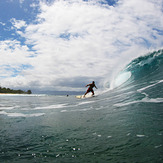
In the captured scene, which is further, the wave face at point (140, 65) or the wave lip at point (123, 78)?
the wave lip at point (123, 78)

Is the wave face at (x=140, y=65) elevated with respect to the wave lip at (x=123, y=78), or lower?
elevated

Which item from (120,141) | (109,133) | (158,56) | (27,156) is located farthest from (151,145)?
(158,56)

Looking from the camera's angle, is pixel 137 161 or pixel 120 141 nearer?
pixel 137 161

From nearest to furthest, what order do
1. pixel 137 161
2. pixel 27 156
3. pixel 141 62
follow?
1. pixel 137 161
2. pixel 27 156
3. pixel 141 62

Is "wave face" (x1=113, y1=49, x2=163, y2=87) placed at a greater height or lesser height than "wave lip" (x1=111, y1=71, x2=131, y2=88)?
greater

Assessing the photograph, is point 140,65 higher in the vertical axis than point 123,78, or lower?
higher

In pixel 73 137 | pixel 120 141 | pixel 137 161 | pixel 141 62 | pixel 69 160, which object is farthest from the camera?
pixel 141 62

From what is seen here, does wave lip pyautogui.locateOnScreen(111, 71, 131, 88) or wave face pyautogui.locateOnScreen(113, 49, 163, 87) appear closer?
wave face pyautogui.locateOnScreen(113, 49, 163, 87)

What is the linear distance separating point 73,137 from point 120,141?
1278mm

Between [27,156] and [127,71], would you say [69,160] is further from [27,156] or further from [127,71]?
[127,71]

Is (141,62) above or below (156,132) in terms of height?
above

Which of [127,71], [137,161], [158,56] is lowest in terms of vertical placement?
[137,161]

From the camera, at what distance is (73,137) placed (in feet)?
13.1

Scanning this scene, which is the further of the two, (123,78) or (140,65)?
(123,78)
